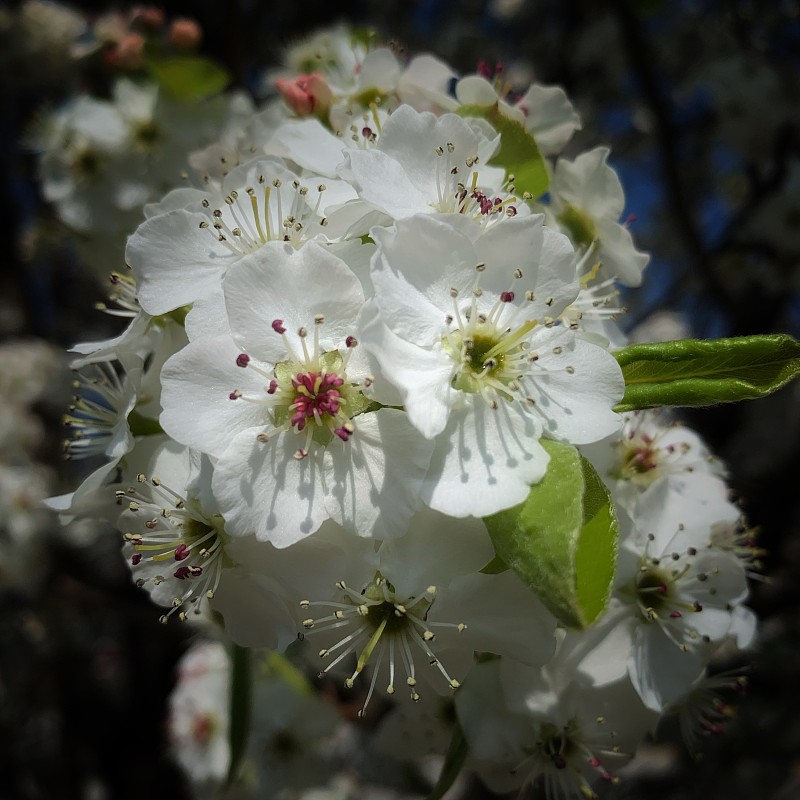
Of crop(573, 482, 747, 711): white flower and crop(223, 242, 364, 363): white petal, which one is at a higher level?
crop(223, 242, 364, 363): white petal

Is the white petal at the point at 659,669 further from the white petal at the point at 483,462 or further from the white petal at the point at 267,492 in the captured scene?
the white petal at the point at 267,492

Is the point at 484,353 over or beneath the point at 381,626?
over

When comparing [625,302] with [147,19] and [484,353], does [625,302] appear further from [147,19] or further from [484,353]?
[484,353]

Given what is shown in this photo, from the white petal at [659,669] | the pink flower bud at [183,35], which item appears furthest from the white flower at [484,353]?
the pink flower bud at [183,35]

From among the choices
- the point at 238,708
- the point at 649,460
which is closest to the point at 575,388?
the point at 649,460

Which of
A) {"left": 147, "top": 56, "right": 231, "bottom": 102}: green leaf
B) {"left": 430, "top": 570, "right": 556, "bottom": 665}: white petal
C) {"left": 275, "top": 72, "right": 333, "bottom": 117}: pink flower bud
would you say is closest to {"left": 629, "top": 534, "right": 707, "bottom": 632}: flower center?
{"left": 430, "top": 570, "right": 556, "bottom": 665}: white petal

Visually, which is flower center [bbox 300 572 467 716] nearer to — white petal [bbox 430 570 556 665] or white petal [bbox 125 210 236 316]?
white petal [bbox 430 570 556 665]
